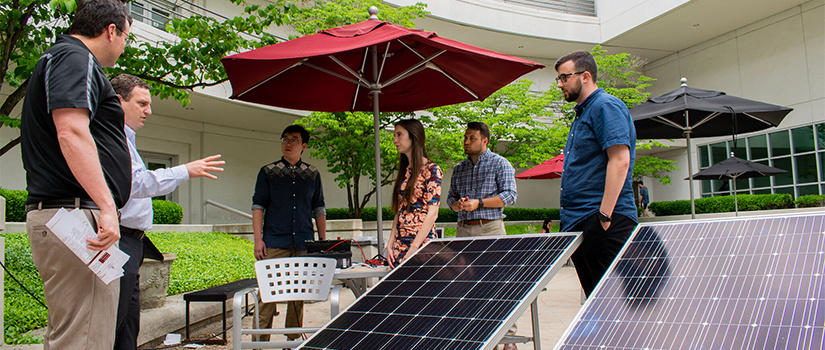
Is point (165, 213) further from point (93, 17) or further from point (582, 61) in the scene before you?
point (582, 61)

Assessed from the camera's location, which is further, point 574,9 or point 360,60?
point 574,9

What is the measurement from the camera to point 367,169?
48.2 ft

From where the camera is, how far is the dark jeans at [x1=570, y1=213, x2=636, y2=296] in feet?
10.1

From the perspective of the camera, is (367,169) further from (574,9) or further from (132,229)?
(574,9)

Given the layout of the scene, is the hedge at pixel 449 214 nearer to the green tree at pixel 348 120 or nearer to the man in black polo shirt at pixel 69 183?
the green tree at pixel 348 120

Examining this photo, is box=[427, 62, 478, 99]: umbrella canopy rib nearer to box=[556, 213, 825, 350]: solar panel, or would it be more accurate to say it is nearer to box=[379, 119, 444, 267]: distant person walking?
box=[379, 119, 444, 267]: distant person walking

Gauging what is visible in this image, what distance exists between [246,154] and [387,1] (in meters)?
7.64

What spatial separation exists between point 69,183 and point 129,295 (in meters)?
0.91

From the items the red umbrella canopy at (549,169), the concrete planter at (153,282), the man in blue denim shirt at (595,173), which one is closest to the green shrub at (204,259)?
the concrete planter at (153,282)

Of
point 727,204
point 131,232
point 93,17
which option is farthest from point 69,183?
point 727,204

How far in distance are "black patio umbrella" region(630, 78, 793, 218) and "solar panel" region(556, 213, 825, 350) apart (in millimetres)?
4940

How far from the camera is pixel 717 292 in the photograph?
2.00m

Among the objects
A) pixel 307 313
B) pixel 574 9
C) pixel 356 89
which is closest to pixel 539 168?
pixel 307 313

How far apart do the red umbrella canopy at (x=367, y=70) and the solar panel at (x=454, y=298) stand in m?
1.54
